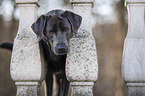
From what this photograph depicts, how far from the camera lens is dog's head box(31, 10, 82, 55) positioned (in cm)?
241

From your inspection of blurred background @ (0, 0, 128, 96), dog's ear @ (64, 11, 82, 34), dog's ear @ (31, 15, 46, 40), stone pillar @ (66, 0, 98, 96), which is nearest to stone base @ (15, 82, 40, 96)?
stone pillar @ (66, 0, 98, 96)

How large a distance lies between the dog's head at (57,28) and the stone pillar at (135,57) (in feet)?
2.12

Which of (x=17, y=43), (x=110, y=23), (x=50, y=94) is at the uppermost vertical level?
(x=110, y=23)

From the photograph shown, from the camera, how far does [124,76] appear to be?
2.33m

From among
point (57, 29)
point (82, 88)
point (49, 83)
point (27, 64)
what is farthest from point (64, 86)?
point (57, 29)

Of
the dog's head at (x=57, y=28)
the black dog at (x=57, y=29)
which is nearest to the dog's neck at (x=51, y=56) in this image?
the black dog at (x=57, y=29)

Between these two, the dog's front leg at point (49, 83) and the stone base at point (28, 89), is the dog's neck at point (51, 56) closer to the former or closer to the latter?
the dog's front leg at point (49, 83)

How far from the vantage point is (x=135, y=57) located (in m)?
2.34

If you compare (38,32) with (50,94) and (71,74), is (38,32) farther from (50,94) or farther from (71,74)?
(50,94)

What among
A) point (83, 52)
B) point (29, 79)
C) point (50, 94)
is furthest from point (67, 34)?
point (50, 94)

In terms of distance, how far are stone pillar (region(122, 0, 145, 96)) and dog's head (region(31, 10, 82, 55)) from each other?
64cm

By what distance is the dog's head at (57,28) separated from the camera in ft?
7.89

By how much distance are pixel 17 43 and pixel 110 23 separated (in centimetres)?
1207

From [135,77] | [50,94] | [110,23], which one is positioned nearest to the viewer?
[135,77]
